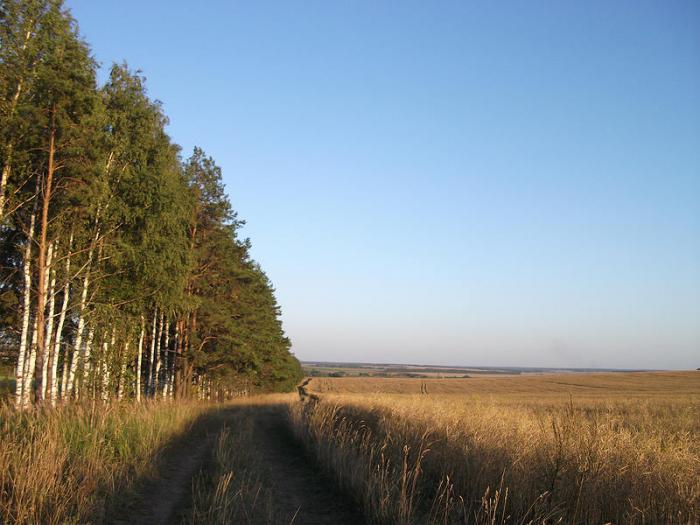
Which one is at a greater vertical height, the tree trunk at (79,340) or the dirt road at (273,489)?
the tree trunk at (79,340)

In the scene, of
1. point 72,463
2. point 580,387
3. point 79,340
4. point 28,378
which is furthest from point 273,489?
point 580,387

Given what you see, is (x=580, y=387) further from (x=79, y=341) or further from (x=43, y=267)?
(x=43, y=267)

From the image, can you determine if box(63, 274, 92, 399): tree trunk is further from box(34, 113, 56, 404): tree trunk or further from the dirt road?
the dirt road

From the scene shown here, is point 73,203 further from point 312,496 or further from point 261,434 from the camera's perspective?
point 312,496

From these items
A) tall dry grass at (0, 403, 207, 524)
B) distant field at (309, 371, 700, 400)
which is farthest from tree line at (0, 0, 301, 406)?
distant field at (309, 371, 700, 400)

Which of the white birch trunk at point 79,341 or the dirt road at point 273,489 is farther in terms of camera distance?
the white birch trunk at point 79,341

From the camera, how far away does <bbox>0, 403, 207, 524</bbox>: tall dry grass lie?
5.50 metres

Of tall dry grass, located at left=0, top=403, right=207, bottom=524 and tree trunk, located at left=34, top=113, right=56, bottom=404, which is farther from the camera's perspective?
tree trunk, located at left=34, top=113, right=56, bottom=404

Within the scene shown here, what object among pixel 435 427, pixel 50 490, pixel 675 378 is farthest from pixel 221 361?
pixel 675 378

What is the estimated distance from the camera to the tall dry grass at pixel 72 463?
5.50 metres

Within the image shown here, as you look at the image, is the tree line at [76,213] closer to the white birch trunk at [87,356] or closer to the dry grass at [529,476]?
the white birch trunk at [87,356]

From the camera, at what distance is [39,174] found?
14.1m

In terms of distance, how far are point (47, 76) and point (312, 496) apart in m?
13.0

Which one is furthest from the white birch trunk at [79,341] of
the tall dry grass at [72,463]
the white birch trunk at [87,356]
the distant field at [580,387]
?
the distant field at [580,387]
